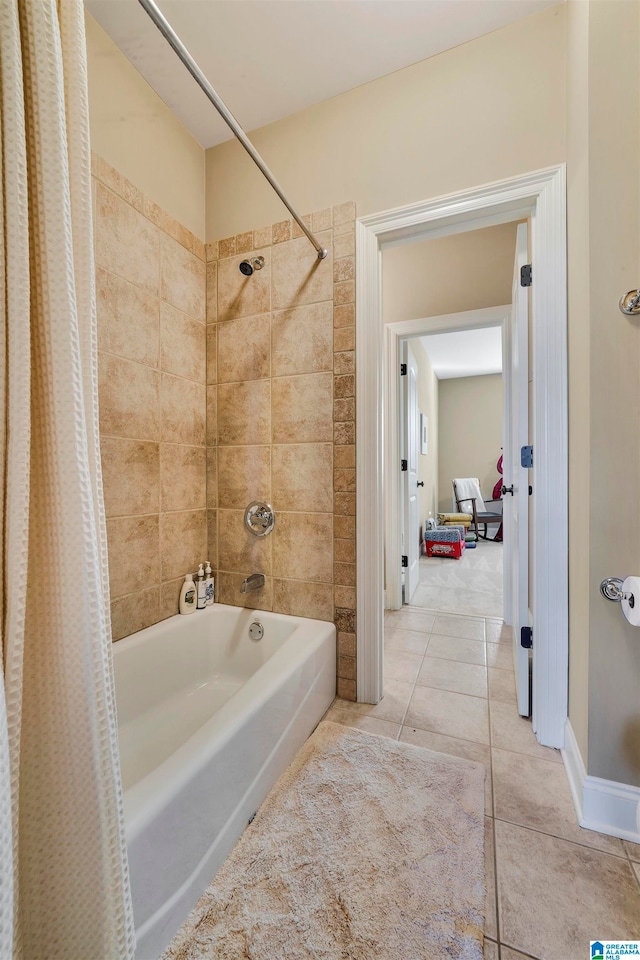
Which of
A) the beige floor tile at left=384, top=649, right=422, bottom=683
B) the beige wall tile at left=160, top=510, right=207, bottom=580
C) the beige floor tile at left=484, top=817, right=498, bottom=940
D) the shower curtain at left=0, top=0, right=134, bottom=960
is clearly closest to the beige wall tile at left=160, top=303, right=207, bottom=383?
the beige wall tile at left=160, top=510, right=207, bottom=580

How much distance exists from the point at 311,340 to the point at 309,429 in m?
0.38

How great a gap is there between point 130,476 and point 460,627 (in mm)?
2133

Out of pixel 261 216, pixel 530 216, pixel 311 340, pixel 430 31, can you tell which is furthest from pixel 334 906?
pixel 430 31

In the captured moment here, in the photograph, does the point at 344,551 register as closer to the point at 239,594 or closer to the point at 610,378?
the point at 239,594

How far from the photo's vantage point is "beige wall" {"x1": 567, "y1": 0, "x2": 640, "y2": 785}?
39.1 inches

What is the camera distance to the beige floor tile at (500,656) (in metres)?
1.97

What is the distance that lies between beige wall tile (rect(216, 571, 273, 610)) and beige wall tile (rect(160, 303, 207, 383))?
961mm

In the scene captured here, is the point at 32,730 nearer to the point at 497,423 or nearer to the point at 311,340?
the point at 311,340

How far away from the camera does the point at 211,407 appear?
73.6 inches

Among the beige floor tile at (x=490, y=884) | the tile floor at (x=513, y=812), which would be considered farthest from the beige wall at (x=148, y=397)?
the beige floor tile at (x=490, y=884)

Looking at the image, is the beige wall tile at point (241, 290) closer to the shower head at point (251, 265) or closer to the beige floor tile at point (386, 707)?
the shower head at point (251, 265)

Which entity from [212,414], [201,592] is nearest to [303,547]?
[201,592]

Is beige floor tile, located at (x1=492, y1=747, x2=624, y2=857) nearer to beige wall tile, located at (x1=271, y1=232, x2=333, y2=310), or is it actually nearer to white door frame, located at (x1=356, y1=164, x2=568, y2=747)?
white door frame, located at (x1=356, y1=164, x2=568, y2=747)

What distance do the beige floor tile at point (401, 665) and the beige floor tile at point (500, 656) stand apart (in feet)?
1.24
